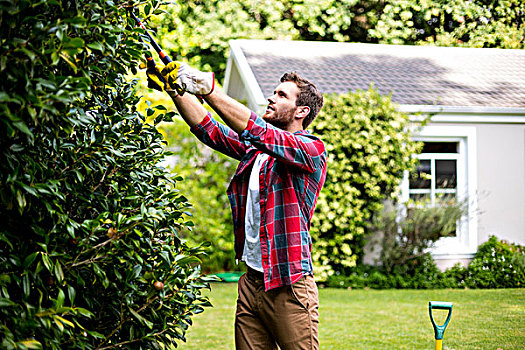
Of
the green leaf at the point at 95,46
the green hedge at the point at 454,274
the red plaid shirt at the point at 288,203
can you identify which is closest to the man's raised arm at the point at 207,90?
the red plaid shirt at the point at 288,203

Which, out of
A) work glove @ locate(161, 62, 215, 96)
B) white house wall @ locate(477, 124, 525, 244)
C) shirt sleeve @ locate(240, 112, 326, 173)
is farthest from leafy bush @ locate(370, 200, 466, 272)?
work glove @ locate(161, 62, 215, 96)

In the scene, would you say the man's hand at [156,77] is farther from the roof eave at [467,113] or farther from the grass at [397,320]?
the roof eave at [467,113]

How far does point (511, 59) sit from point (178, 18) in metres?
10.1

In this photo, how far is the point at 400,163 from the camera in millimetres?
10078

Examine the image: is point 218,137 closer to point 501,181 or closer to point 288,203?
point 288,203

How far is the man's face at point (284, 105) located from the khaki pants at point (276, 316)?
2.64 feet

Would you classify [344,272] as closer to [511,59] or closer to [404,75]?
[404,75]

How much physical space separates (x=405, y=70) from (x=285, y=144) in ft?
36.2

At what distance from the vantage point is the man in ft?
9.14

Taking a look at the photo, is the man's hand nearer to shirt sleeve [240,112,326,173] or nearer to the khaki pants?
shirt sleeve [240,112,326,173]

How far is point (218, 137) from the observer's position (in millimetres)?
3236

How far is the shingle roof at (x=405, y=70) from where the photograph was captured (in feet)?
37.8

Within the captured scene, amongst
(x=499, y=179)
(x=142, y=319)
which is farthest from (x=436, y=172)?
(x=142, y=319)

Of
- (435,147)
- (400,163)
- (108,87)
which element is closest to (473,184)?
(435,147)
